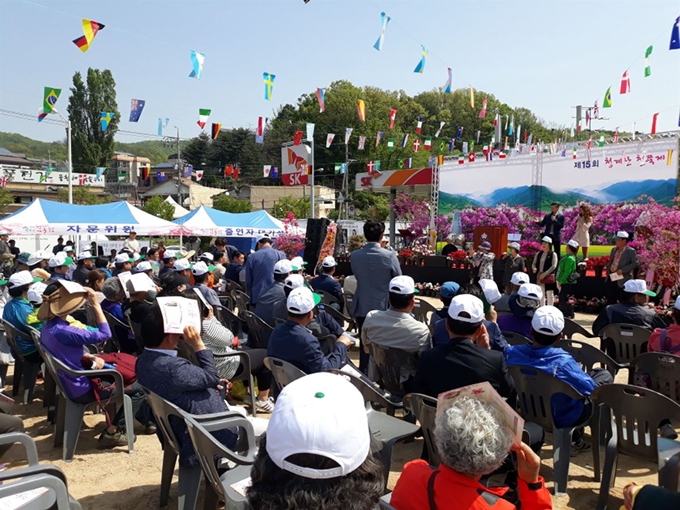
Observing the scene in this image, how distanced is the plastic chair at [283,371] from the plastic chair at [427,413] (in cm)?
92

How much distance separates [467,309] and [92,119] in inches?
2024

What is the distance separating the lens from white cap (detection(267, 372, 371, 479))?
114 cm

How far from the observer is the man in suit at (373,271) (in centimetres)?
549

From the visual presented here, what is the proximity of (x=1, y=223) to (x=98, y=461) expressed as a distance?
9.71 metres

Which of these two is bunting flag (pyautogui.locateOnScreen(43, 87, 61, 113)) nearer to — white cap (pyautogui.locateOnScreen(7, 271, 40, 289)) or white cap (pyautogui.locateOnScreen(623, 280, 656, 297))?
white cap (pyautogui.locateOnScreen(7, 271, 40, 289))

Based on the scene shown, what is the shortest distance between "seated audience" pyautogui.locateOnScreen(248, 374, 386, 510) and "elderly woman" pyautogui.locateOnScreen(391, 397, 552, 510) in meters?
0.58

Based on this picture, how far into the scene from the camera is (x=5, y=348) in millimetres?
5465

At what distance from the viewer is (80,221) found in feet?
42.1

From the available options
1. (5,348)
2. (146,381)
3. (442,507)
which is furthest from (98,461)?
(442,507)

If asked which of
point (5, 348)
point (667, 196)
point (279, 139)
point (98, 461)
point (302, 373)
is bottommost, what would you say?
point (98, 461)

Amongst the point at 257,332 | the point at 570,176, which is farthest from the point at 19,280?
the point at 570,176

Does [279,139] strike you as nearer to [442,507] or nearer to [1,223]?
[1,223]

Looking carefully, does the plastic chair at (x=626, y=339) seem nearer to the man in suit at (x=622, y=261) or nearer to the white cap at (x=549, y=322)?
the white cap at (x=549, y=322)

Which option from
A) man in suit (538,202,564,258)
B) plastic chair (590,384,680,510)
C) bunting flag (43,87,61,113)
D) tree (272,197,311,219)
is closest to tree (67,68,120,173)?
tree (272,197,311,219)
